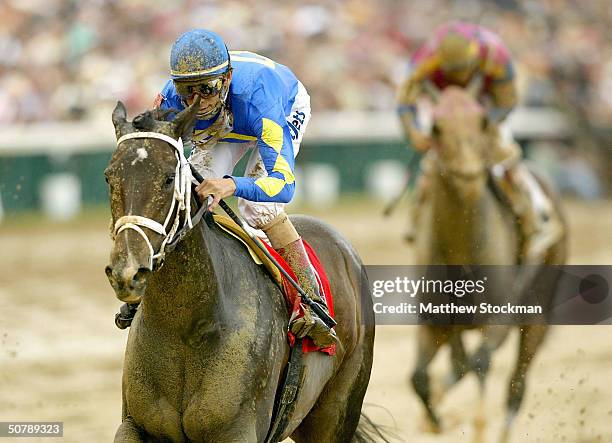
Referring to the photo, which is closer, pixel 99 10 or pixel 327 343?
pixel 327 343

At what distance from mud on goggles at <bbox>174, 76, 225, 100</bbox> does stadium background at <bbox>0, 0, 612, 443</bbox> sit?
4.49 metres

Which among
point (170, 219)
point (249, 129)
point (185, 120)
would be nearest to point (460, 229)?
point (249, 129)

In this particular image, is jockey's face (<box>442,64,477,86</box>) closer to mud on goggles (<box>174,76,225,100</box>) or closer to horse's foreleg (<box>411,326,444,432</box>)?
horse's foreleg (<box>411,326,444,432</box>)

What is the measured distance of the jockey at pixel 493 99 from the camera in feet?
23.0

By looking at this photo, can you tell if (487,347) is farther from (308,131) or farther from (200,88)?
(308,131)

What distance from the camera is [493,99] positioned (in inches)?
289

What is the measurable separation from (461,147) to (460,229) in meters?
0.48

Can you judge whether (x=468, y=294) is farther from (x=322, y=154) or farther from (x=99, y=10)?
(x=99, y=10)

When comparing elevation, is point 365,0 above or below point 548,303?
below

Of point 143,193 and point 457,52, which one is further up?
point 143,193

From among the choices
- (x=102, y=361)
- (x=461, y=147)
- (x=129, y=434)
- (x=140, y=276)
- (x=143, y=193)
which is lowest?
(x=102, y=361)

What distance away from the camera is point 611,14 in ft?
56.2

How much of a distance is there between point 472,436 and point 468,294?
81cm

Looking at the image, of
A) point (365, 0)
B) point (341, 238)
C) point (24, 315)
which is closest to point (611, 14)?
point (365, 0)
